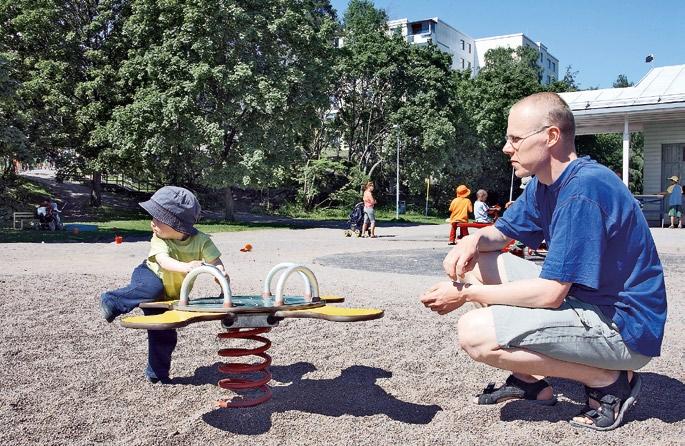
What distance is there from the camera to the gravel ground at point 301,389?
11.4 ft

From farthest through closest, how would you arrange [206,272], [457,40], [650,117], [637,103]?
[457,40], [650,117], [637,103], [206,272]

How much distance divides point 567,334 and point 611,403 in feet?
1.75

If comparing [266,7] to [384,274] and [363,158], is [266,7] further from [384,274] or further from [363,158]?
[384,274]

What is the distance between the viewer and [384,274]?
10414 millimetres

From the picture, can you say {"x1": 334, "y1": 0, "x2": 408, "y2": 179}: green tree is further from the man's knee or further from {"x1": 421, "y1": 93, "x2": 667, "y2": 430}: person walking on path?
the man's knee

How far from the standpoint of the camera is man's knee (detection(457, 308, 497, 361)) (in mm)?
3316

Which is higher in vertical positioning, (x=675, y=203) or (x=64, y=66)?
(x=64, y=66)

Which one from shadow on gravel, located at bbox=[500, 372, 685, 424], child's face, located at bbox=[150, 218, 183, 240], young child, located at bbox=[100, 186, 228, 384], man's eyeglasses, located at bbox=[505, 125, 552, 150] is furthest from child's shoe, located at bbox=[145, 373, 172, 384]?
man's eyeglasses, located at bbox=[505, 125, 552, 150]

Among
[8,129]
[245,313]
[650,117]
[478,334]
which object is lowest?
[478,334]

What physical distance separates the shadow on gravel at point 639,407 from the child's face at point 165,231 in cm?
225

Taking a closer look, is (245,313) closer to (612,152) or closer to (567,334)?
(567,334)

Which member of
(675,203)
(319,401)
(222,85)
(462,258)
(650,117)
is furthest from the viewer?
(222,85)

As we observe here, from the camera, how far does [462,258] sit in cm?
373

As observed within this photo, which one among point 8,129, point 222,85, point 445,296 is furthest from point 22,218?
point 445,296
